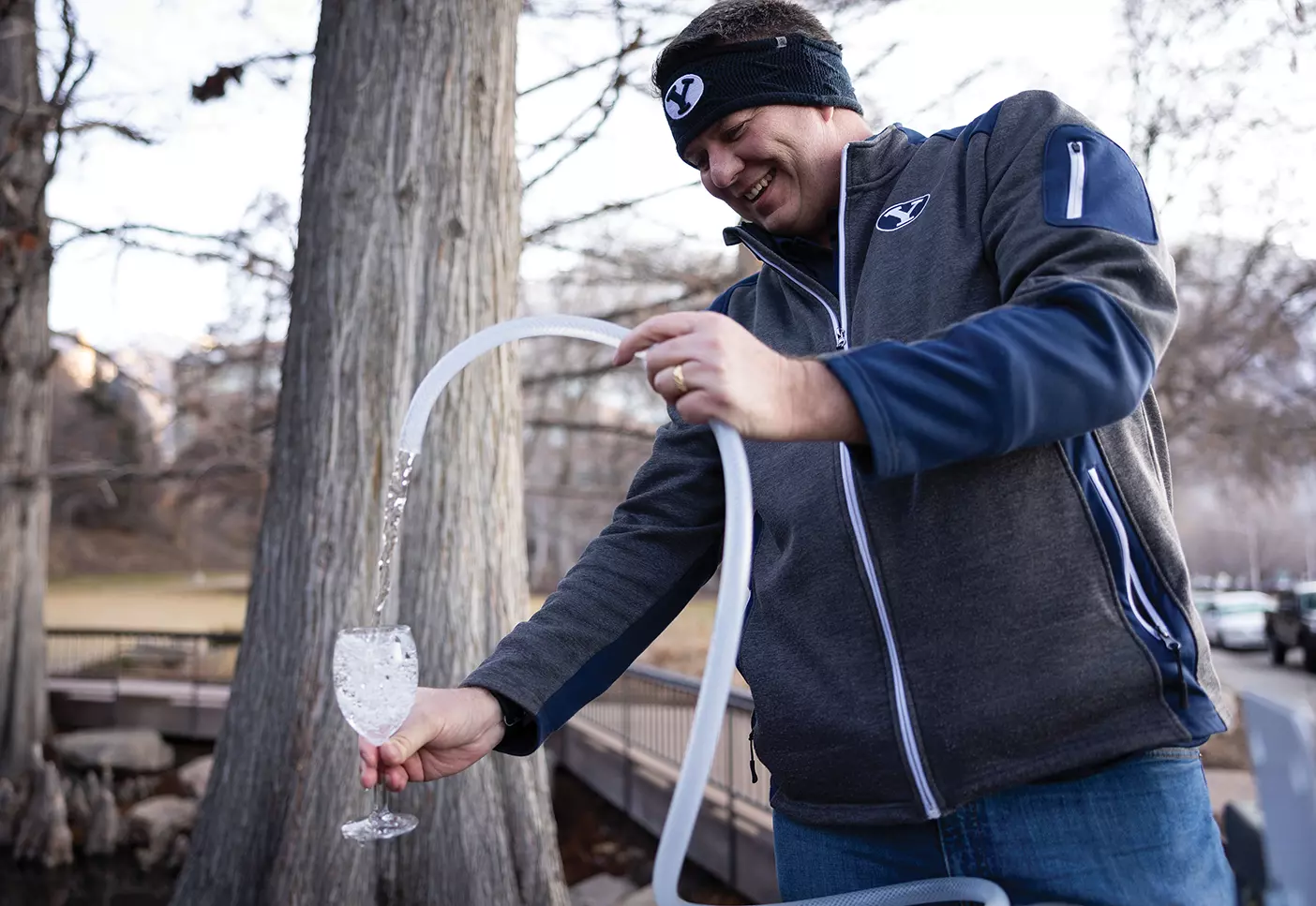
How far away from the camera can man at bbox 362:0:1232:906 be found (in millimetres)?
1108

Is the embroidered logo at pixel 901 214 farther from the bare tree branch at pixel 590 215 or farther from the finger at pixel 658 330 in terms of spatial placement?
the bare tree branch at pixel 590 215

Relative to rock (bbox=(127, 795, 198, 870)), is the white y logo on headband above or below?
above

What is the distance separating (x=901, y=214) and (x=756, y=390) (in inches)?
23.1

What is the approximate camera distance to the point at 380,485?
372cm

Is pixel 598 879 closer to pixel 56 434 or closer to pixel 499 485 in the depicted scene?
pixel 499 485

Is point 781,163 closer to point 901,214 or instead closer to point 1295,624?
point 901,214

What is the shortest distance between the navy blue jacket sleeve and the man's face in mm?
569

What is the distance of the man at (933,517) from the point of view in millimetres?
1108

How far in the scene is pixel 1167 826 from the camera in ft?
4.31

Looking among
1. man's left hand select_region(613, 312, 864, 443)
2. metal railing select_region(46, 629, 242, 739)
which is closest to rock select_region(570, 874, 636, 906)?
man's left hand select_region(613, 312, 864, 443)

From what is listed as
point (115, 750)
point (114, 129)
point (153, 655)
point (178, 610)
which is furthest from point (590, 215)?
point (178, 610)

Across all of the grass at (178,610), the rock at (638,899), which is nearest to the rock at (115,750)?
the grass at (178,610)

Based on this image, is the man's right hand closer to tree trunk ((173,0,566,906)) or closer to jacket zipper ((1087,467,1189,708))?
jacket zipper ((1087,467,1189,708))

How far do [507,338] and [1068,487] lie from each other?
0.80m
